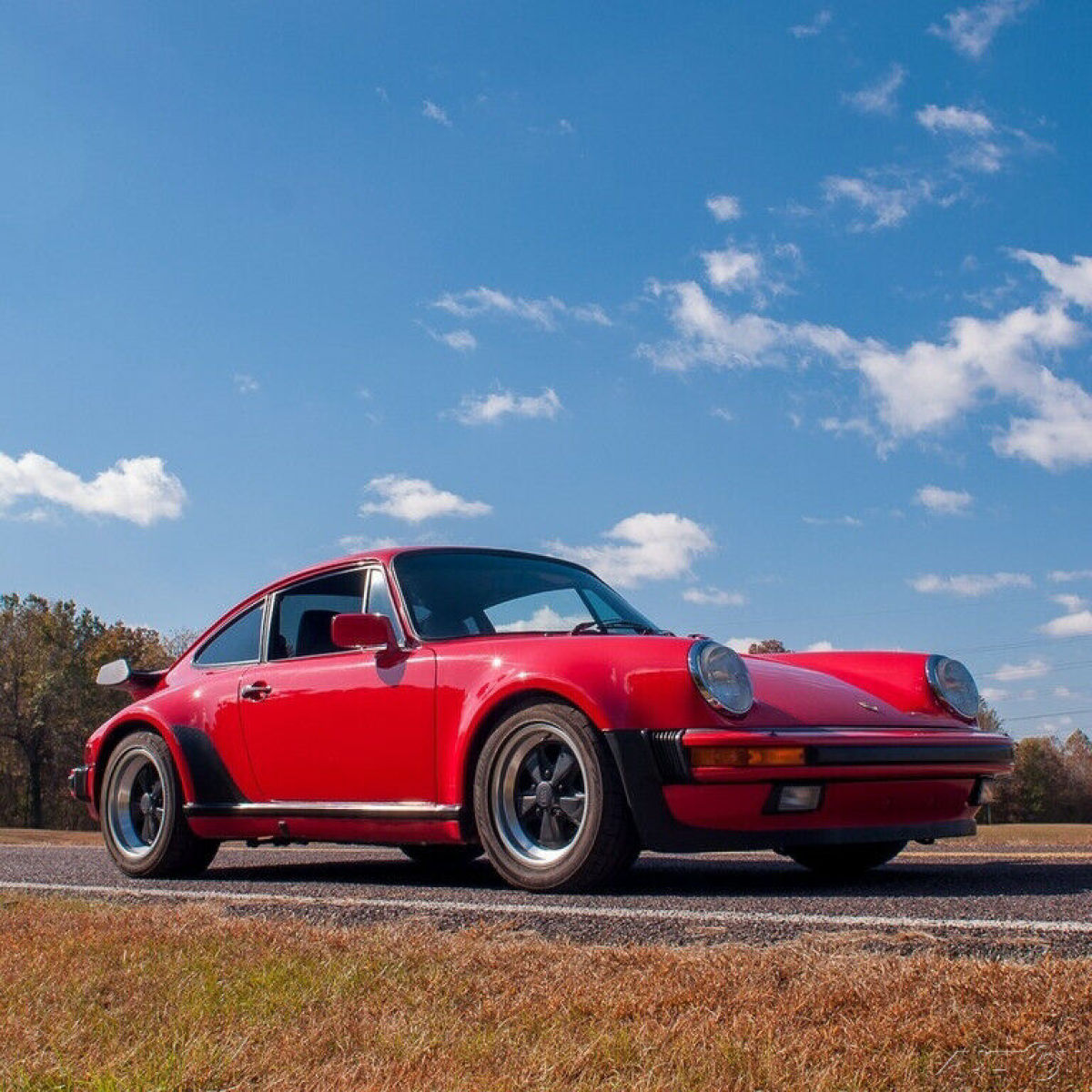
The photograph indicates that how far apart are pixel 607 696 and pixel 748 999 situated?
6.91 ft

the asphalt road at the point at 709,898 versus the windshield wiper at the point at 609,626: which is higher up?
the windshield wiper at the point at 609,626

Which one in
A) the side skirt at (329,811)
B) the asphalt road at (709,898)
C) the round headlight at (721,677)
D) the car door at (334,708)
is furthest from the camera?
the car door at (334,708)

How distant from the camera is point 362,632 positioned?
5520 millimetres

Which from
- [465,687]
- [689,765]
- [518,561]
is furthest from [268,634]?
[689,765]

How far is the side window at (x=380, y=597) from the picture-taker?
5.89 m

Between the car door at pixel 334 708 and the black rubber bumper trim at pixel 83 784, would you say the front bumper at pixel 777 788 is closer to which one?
the car door at pixel 334 708

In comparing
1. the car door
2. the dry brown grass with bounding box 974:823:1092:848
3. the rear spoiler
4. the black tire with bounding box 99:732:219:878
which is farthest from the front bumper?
the dry brown grass with bounding box 974:823:1092:848

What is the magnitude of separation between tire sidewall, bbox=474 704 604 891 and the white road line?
31 centimetres

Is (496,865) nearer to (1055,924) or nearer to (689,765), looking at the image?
(689,765)

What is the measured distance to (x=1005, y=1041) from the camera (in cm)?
235

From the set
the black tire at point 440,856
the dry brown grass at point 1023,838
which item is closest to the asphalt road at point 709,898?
the black tire at point 440,856

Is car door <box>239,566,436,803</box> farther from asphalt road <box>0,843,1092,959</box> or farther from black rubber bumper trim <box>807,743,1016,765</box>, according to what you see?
black rubber bumper trim <box>807,743,1016,765</box>

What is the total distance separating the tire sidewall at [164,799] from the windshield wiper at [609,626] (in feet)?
7.08

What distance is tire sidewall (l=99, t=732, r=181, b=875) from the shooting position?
6469mm
